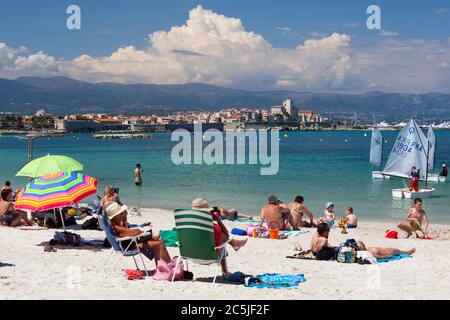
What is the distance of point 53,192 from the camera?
9.52 metres

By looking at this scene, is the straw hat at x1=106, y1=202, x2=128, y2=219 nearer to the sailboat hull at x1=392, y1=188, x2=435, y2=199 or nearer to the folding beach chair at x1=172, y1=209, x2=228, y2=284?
the folding beach chair at x1=172, y1=209, x2=228, y2=284

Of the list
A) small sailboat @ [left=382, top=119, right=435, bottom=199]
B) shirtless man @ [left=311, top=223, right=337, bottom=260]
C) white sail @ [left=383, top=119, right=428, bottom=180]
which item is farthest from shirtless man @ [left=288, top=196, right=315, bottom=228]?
white sail @ [left=383, top=119, right=428, bottom=180]

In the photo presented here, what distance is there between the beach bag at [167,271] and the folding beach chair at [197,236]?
292 millimetres

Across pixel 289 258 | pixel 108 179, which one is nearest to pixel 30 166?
pixel 289 258

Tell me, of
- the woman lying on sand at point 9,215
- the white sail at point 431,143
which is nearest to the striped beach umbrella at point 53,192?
the woman lying on sand at point 9,215

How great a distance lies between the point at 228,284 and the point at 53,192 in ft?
12.4

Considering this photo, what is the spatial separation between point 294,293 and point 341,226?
761cm

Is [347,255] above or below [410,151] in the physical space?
below

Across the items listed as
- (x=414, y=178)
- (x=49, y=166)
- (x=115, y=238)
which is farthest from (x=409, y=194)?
(x=115, y=238)

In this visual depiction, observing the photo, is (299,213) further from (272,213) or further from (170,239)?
(170,239)

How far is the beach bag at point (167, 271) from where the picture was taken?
289 inches

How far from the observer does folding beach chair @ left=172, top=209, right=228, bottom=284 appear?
7.02 m

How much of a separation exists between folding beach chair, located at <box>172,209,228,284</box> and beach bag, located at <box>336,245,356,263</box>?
244 centimetres

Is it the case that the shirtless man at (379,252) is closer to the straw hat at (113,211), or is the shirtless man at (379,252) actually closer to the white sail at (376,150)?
the straw hat at (113,211)
